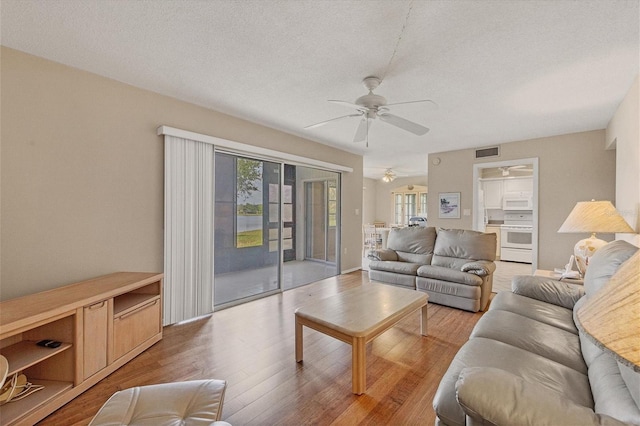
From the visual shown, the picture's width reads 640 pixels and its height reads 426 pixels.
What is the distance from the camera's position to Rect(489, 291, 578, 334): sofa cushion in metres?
1.96

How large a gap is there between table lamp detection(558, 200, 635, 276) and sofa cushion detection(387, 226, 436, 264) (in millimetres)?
1782

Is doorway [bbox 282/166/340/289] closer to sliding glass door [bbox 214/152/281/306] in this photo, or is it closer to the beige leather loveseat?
sliding glass door [bbox 214/152/281/306]

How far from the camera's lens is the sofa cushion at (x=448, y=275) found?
340 cm

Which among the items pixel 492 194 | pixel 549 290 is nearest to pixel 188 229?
pixel 549 290

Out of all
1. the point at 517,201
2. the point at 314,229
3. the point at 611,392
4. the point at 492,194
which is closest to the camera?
the point at 611,392

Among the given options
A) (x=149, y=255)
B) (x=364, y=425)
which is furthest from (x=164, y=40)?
(x=364, y=425)

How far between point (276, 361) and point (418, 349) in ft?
4.20

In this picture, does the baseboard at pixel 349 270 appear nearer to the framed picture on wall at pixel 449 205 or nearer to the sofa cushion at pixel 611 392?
the framed picture on wall at pixel 449 205

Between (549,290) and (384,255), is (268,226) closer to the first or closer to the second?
(384,255)

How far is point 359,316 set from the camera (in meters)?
2.18

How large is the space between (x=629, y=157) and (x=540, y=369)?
280 cm

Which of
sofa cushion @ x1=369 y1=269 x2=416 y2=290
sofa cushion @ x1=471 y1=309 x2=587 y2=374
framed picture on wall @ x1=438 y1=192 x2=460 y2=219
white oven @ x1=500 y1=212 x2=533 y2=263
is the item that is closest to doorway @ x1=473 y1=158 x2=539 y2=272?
white oven @ x1=500 y1=212 x2=533 y2=263

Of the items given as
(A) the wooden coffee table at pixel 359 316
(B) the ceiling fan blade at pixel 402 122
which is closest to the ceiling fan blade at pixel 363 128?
(B) the ceiling fan blade at pixel 402 122

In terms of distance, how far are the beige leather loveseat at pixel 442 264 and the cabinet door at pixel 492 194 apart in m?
3.83
